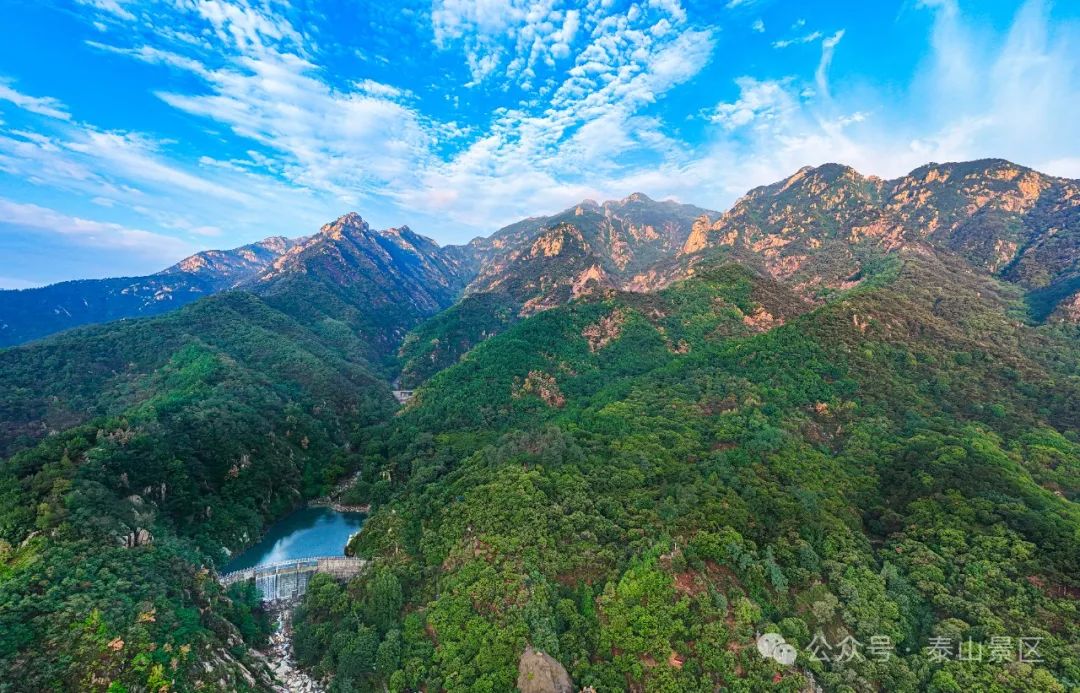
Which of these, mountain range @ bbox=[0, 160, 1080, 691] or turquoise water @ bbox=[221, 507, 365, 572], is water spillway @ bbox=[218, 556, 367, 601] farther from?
turquoise water @ bbox=[221, 507, 365, 572]

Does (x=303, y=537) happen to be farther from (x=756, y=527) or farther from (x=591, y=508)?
(x=756, y=527)

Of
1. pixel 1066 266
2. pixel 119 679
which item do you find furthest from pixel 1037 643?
pixel 1066 266

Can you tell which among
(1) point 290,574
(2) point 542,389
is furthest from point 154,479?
(2) point 542,389

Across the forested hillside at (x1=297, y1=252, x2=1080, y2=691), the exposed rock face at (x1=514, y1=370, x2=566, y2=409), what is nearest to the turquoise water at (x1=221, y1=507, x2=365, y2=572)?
the forested hillside at (x1=297, y1=252, x2=1080, y2=691)

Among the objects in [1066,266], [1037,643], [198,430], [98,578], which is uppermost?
[1066,266]

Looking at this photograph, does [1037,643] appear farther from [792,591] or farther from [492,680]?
[492,680]

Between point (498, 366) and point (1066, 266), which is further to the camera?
point (1066, 266)
